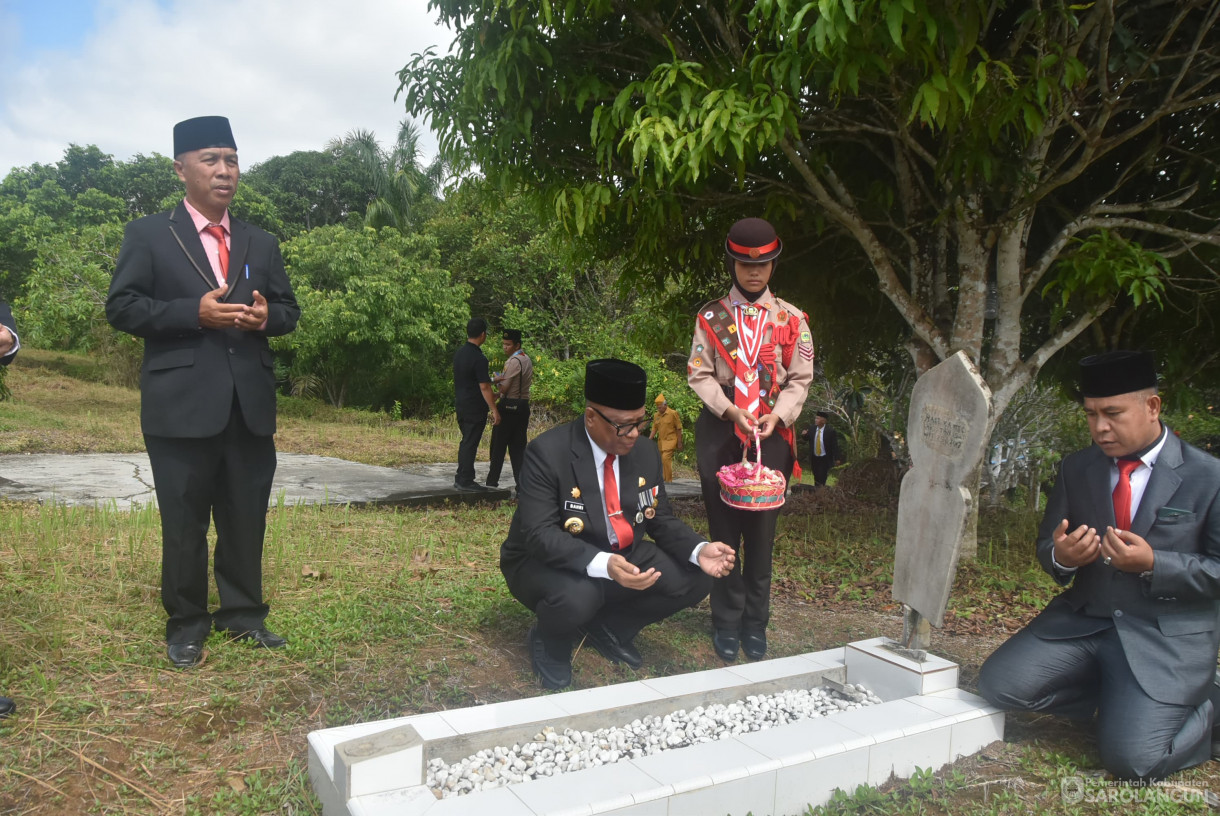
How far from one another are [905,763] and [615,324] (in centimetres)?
1598

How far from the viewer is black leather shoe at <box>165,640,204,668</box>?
3.40m

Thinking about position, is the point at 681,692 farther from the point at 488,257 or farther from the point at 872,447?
the point at 488,257

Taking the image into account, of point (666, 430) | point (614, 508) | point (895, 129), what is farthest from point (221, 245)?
point (666, 430)

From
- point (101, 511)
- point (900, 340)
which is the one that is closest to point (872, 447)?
point (900, 340)

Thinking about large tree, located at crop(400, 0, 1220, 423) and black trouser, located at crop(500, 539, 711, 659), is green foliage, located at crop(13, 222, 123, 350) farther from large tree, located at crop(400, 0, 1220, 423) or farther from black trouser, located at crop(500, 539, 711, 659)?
black trouser, located at crop(500, 539, 711, 659)

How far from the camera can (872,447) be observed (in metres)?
17.6

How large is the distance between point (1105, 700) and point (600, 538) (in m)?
2.04

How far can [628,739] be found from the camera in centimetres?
309

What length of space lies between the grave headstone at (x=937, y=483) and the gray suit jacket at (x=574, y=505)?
966 millimetres

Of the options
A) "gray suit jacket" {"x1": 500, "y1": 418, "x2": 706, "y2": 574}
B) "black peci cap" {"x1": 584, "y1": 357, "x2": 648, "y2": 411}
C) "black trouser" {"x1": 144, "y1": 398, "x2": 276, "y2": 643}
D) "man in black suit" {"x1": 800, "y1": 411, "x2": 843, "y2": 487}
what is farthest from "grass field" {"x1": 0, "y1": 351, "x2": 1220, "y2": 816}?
"man in black suit" {"x1": 800, "y1": 411, "x2": 843, "y2": 487}

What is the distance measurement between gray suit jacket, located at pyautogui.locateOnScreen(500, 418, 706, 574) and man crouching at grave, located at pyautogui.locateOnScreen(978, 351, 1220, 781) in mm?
1503

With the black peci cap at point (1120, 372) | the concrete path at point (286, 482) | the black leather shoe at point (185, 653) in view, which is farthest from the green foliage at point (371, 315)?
the black peci cap at point (1120, 372)

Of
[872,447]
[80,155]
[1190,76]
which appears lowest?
[872,447]

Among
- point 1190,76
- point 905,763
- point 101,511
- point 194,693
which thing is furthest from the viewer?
point 101,511
